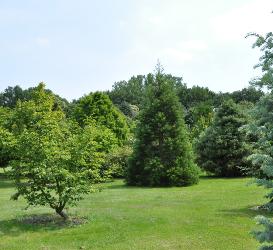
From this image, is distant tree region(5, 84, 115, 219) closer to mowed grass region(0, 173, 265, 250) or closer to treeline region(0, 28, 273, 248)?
treeline region(0, 28, 273, 248)

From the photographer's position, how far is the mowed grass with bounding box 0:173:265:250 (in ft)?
37.6

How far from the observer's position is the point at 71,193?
1426 cm

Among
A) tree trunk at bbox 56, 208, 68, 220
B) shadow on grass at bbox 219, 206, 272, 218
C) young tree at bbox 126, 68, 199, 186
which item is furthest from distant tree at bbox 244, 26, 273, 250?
young tree at bbox 126, 68, 199, 186

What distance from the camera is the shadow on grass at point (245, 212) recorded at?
47.1ft

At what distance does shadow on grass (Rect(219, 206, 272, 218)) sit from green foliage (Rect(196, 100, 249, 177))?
42.4 ft

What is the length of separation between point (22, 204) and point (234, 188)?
9.46m

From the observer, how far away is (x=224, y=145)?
28.8 meters

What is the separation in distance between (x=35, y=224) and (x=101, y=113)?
80.0 feet

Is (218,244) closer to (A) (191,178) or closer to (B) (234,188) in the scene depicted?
(B) (234,188)

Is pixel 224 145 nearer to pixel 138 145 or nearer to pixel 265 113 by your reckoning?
pixel 138 145

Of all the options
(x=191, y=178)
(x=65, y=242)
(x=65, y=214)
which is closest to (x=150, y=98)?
(x=191, y=178)

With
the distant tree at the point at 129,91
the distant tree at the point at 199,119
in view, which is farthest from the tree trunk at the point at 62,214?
the distant tree at the point at 129,91

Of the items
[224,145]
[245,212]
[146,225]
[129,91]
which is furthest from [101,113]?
[129,91]

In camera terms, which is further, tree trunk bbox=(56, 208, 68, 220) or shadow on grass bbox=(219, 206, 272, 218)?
tree trunk bbox=(56, 208, 68, 220)
